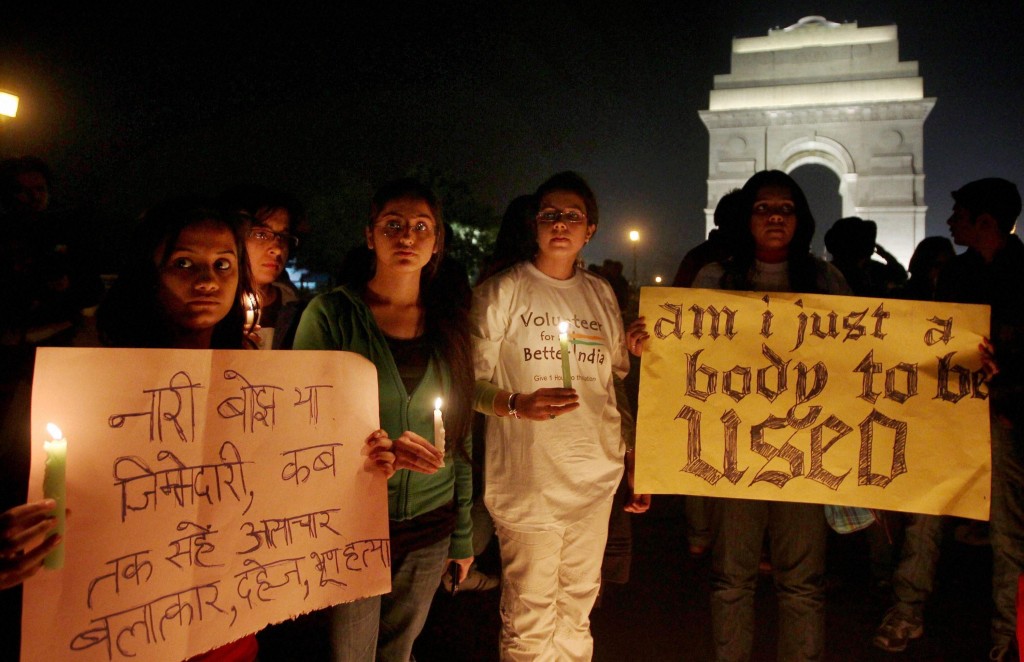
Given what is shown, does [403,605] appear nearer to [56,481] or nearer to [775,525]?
[56,481]

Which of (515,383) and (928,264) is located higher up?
(928,264)

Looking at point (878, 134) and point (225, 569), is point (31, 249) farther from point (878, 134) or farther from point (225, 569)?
point (878, 134)

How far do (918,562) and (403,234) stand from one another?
11.1 ft

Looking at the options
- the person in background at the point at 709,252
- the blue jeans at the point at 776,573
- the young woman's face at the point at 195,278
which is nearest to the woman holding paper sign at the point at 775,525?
the blue jeans at the point at 776,573

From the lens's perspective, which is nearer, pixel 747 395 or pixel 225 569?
pixel 225 569

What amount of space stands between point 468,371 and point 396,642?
0.98 metres

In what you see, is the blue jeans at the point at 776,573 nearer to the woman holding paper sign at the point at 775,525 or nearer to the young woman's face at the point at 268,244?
the woman holding paper sign at the point at 775,525

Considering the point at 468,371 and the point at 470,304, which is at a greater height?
the point at 470,304

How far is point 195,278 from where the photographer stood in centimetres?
171

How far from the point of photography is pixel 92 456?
1.42 meters

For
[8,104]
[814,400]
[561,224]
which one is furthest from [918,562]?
[8,104]

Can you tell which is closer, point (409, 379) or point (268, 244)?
point (409, 379)

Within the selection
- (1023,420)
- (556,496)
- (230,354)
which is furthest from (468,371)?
(1023,420)

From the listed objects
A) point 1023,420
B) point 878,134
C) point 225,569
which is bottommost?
point 225,569
